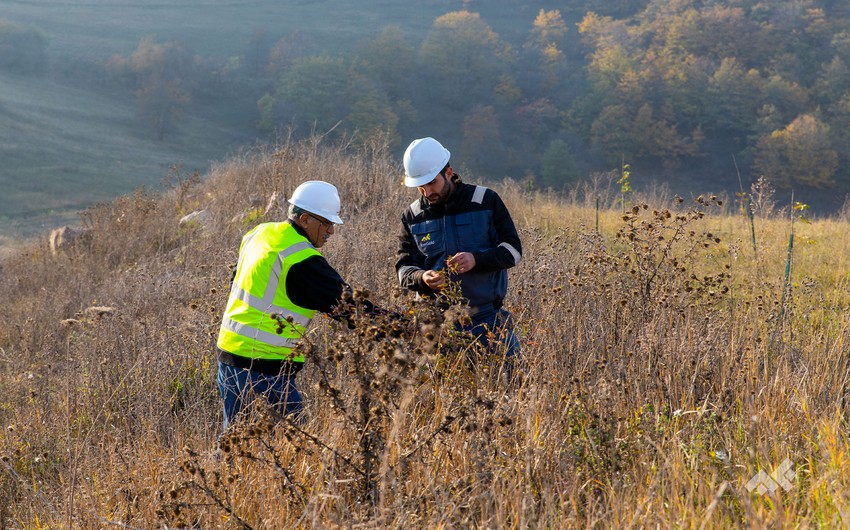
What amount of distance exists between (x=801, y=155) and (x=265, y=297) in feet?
179

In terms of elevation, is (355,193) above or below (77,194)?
above

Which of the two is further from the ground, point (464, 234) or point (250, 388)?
point (464, 234)

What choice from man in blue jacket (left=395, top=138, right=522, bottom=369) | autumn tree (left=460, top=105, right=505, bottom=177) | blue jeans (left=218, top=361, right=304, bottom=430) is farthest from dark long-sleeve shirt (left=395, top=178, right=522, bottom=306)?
autumn tree (left=460, top=105, right=505, bottom=177)

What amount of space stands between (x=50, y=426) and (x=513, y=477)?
3.62m

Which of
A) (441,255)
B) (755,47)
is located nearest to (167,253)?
(441,255)

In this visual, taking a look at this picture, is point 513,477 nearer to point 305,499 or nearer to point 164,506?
point 305,499

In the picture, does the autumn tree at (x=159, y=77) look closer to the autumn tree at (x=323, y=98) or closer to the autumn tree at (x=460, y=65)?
the autumn tree at (x=323, y=98)

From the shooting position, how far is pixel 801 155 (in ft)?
170

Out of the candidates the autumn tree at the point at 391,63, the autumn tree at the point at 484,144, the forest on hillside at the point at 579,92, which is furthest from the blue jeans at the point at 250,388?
the autumn tree at the point at 391,63

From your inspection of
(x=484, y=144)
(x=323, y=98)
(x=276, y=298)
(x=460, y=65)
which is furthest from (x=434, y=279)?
(x=460, y=65)

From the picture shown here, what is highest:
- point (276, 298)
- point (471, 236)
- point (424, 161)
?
point (424, 161)

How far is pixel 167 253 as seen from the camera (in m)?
12.8

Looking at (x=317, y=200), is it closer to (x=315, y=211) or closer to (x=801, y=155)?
(x=315, y=211)
